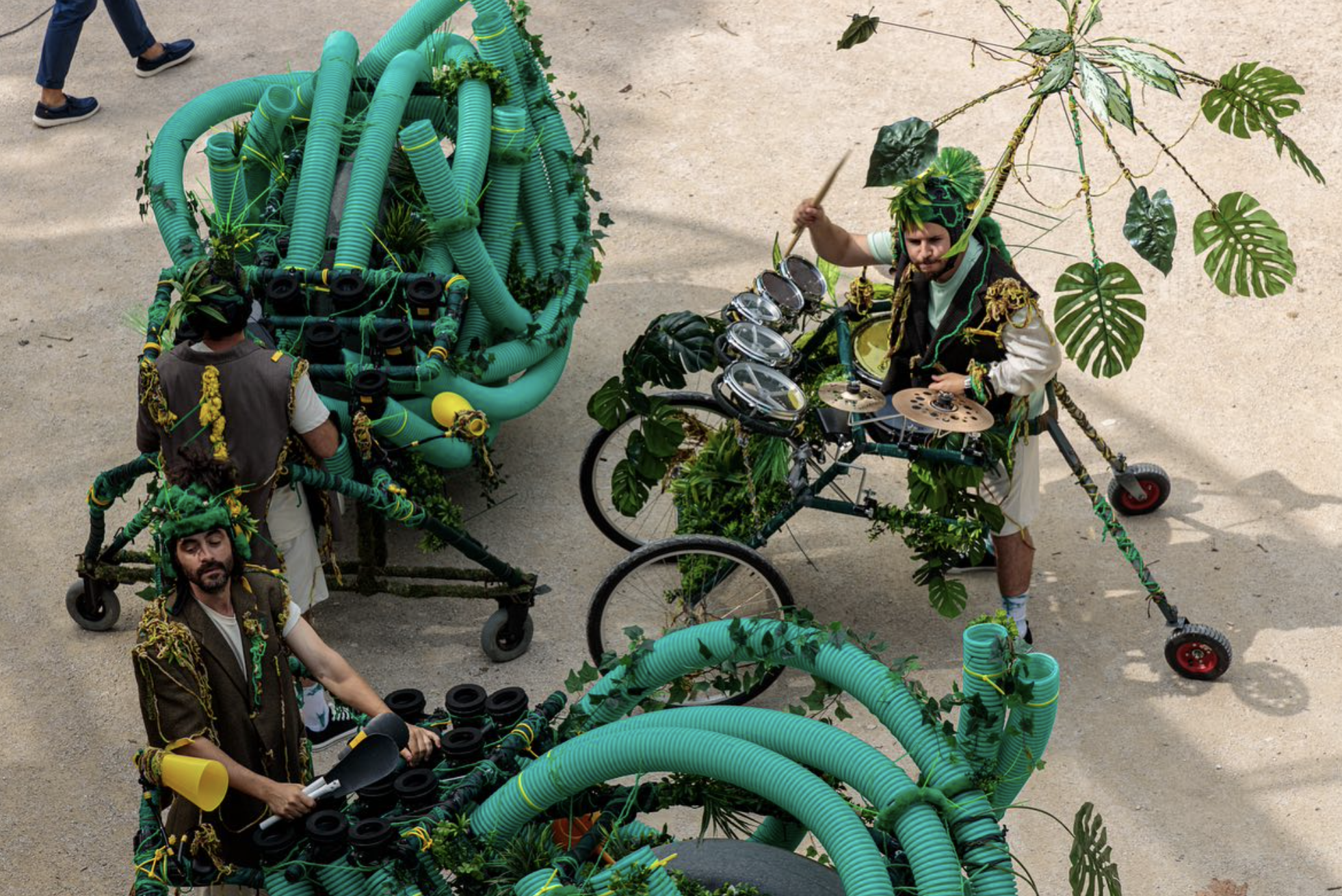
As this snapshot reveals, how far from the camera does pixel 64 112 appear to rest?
8.67 metres

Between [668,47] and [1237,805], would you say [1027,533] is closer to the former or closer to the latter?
[1237,805]

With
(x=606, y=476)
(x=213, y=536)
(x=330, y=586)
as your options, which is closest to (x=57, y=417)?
(x=330, y=586)

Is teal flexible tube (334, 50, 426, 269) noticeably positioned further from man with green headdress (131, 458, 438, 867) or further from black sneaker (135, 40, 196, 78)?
black sneaker (135, 40, 196, 78)

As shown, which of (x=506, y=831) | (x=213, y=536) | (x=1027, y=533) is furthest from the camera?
(x=1027, y=533)

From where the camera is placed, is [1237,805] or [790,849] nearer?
[790,849]

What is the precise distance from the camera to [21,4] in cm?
988

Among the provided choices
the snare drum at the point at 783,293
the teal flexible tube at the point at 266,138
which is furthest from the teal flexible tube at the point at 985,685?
the teal flexible tube at the point at 266,138

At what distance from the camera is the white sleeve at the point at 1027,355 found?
15.2ft

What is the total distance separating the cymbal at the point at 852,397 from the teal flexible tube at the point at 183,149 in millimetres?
2301

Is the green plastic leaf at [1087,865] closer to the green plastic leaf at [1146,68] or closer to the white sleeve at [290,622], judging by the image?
the white sleeve at [290,622]

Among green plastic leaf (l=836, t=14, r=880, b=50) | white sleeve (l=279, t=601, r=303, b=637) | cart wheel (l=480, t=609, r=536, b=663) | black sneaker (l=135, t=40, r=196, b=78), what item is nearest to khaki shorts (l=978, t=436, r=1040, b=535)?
green plastic leaf (l=836, t=14, r=880, b=50)

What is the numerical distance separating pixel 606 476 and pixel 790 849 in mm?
2664

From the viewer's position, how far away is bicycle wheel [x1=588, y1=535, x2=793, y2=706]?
4945 mm

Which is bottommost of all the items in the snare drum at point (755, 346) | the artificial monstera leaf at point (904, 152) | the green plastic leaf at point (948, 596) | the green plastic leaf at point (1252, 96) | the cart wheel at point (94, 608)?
the cart wheel at point (94, 608)
